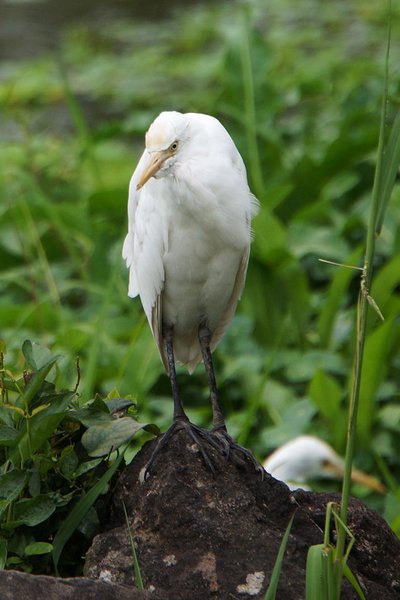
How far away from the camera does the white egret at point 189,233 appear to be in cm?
299

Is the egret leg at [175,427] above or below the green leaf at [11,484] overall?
below

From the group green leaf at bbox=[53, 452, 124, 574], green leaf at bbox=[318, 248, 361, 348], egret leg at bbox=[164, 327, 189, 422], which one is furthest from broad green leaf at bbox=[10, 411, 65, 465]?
green leaf at bbox=[318, 248, 361, 348]

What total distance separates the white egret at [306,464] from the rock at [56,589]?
1.93 m

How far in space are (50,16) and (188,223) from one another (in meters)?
9.31

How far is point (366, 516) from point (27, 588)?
2.98 ft

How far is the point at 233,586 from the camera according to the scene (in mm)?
2486

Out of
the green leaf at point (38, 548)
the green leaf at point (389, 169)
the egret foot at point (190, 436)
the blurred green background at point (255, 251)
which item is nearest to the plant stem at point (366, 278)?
the green leaf at point (389, 169)

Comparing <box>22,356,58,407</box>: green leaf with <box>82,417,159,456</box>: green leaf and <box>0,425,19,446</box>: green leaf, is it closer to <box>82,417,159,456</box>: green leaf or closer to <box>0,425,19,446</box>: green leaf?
<box>0,425,19,446</box>: green leaf

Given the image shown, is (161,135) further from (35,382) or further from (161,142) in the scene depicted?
(35,382)

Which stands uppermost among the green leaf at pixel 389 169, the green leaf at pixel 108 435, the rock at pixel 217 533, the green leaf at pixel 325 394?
the green leaf at pixel 389 169

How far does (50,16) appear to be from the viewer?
11.9 metres

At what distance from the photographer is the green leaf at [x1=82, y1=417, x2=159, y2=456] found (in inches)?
105

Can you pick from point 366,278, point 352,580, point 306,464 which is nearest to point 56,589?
point 352,580

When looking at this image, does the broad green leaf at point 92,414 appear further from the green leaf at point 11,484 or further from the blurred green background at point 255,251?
the blurred green background at point 255,251
